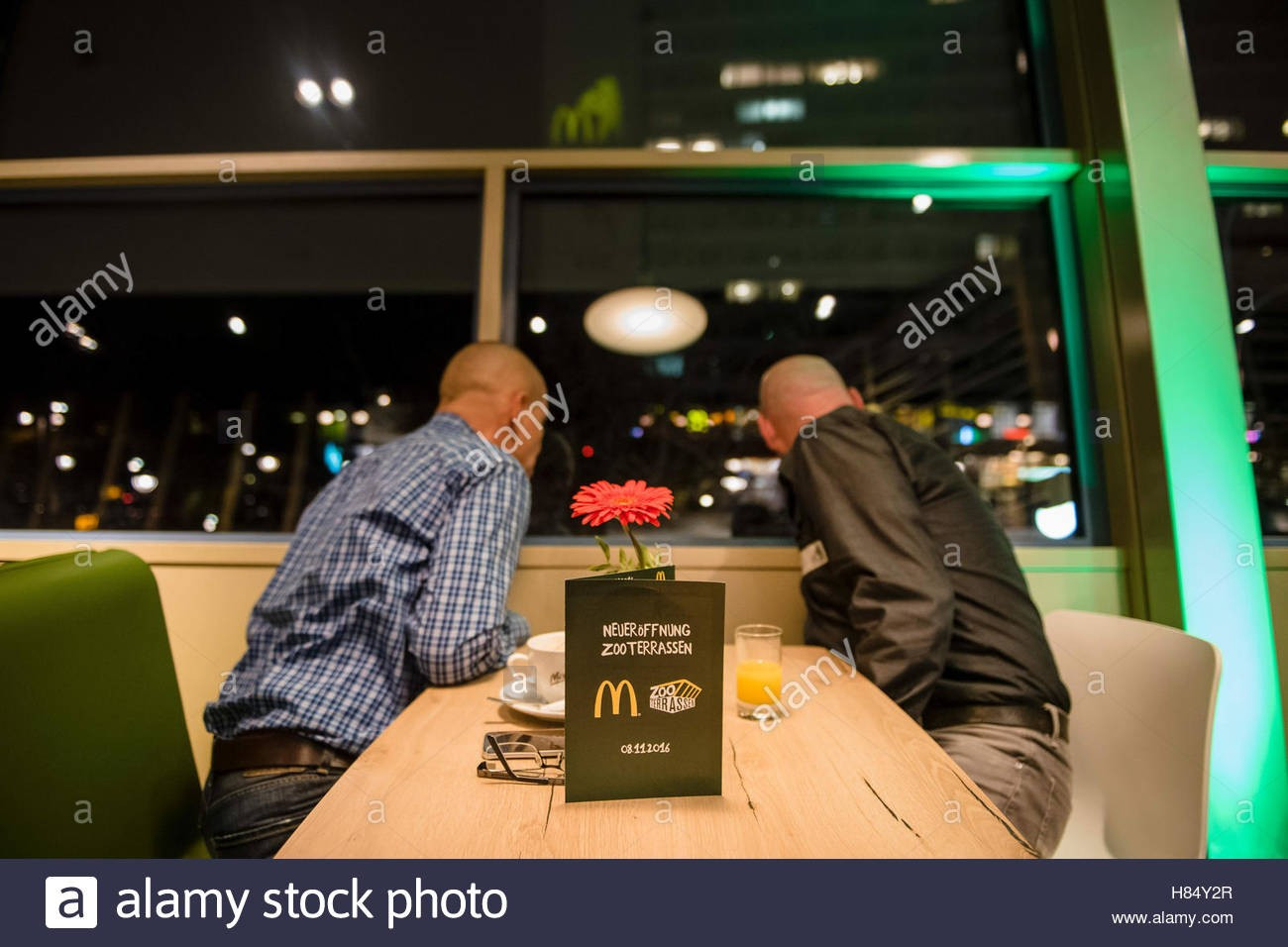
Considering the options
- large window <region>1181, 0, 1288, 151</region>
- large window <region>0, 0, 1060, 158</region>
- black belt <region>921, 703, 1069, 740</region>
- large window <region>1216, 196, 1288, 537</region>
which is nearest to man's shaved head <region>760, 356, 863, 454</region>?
black belt <region>921, 703, 1069, 740</region>

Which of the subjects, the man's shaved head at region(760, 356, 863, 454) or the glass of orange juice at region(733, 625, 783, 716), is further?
the man's shaved head at region(760, 356, 863, 454)

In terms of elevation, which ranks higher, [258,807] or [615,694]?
[615,694]

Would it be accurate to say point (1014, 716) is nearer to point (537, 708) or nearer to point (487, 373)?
point (537, 708)

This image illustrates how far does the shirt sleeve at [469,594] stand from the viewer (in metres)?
1.11

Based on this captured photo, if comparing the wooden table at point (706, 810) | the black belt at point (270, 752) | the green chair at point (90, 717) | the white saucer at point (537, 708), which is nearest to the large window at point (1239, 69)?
the wooden table at point (706, 810)

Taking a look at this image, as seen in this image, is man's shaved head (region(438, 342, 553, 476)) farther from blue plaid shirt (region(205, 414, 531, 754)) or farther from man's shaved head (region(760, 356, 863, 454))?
man's shaved head (region(760, 356, 863, 454))

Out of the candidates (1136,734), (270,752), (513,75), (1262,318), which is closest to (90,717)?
(270,752)

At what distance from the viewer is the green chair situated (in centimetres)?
84

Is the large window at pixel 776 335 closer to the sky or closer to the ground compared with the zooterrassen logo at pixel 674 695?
closer to the sky

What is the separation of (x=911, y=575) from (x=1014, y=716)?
35 cm

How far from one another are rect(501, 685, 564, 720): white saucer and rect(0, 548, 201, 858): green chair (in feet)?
1.99

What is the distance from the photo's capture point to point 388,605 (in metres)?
1.22

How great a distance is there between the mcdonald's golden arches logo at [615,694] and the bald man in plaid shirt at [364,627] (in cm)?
46

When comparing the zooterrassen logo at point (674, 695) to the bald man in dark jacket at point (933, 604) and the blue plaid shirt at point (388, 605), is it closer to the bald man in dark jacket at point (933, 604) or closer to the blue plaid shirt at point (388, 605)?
the blue plaid shirt at point (388, 605)
